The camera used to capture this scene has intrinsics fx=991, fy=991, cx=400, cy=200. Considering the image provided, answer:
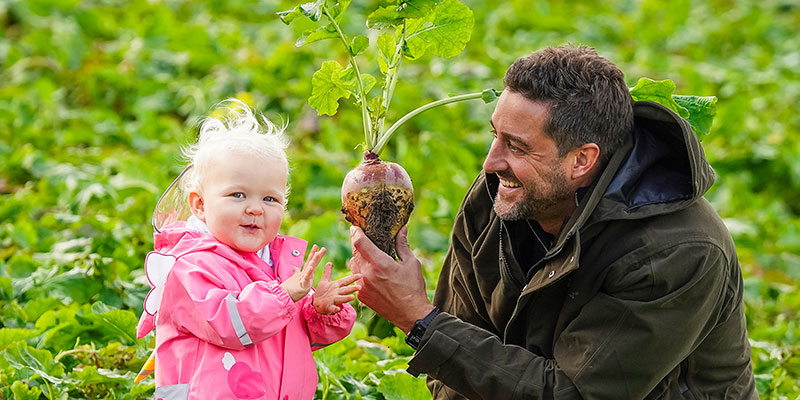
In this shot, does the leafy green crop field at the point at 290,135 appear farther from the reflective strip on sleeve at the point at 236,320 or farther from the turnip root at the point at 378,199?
the reflective strip on sleeve at the point at 236,320

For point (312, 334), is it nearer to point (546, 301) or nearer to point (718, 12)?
point (546, 301)

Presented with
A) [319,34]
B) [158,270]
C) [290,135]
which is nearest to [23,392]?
[158,270]

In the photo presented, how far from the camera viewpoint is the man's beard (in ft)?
9.47

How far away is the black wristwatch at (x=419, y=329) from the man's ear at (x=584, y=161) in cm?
58

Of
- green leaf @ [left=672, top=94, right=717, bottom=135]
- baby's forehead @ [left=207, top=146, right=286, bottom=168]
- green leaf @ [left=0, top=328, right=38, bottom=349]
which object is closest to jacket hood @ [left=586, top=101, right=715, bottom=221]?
green leaf @ [left=672, top=94, right=717, bottom=135]

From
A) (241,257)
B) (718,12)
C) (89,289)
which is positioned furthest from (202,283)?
(718,12)

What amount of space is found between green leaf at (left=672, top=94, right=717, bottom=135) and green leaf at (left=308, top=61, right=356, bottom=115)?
3.53ft

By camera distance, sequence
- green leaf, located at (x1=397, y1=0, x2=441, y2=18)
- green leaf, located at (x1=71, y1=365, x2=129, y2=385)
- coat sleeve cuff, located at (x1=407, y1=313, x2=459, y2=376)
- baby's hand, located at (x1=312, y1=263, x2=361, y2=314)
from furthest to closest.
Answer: green leaf, located at (x1=71, y1=365, x2=129, y2=385) → green leaf, located at (x1=397, y1=0, x2=441, y2=18) → coat sleeve cuff, located at (x1=407, y1=313, x2=459, y2=376) → baby's hand, located at (x1=312, y1=263, x2=361, y2=314)

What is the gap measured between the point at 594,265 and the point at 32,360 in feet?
6.27

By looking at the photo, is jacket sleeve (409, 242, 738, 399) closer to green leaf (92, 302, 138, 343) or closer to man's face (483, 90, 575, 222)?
man's face (483, 90, 575, 222)

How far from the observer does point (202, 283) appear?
2.53m

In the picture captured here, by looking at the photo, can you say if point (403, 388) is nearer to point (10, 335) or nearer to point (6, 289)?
point (10, 335)

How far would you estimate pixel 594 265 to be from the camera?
2.81 meters

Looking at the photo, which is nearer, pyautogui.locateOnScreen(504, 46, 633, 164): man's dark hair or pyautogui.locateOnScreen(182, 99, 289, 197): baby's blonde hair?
pyautogui.locateOnScreen(182, 99, 289, 197): baby's blonde hair
